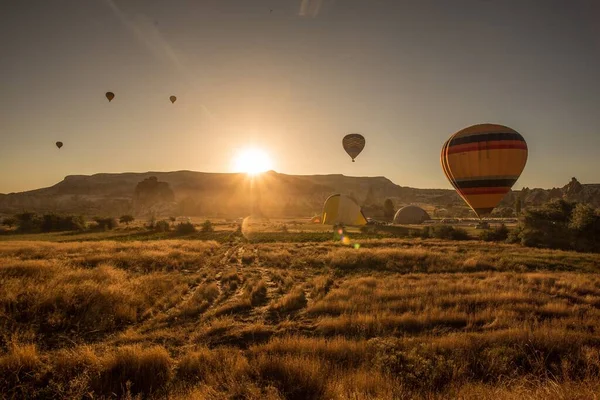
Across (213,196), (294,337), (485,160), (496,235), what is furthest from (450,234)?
(213,196)

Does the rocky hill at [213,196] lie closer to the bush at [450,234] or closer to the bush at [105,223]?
the bush at [450,234]

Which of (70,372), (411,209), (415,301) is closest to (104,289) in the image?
(70,372)

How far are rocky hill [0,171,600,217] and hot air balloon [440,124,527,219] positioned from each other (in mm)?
54729

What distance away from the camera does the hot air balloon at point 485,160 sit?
28469 mm

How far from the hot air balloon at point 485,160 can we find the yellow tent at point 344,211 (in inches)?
969

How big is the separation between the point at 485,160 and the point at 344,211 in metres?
28.5

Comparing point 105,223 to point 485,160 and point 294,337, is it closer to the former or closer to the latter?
point 294,337

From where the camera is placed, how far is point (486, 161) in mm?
28812

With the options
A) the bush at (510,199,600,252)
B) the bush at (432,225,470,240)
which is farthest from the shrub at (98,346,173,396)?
the bush at (432,225,470,240)

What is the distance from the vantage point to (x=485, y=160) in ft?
94.6

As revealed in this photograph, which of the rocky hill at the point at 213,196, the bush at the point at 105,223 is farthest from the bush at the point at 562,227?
the bush at the point at 105,223

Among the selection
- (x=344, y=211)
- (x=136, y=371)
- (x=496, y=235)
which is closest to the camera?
(x=136, y=371)

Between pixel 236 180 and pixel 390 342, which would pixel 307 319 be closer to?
pixel 390 342

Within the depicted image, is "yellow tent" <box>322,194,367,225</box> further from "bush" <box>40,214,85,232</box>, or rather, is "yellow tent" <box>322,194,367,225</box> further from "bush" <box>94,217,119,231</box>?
"bush" <box>40,214,85,232</box>
